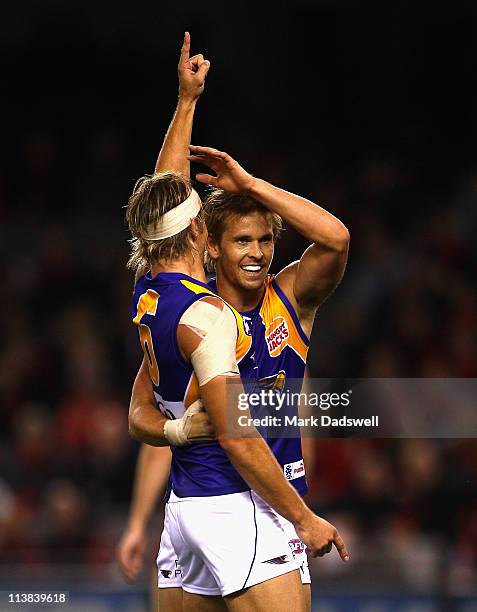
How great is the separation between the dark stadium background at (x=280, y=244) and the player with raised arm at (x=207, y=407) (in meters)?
2.61

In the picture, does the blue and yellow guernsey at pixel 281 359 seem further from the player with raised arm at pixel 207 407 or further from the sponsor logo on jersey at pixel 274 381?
the player with raised arm at pixel 207 407

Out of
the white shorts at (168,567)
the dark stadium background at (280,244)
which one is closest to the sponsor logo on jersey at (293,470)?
the white shorts at (168,567)

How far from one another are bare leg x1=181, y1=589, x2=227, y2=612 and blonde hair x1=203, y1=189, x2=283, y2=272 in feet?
3.64

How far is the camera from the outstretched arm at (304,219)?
3213 mm

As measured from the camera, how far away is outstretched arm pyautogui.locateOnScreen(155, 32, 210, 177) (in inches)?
147

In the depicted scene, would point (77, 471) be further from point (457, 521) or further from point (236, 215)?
point (236, 215)

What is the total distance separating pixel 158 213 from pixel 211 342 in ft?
1.44

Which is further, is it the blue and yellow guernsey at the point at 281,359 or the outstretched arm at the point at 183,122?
the outstretched arm at the point at 183,122

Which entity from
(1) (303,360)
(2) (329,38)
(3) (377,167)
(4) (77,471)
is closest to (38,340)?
(4) (77,471)

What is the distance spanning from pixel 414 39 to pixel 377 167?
1376mm

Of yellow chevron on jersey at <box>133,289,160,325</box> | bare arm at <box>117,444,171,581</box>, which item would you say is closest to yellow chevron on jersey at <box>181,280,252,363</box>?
yellow chevron on jersey at <box>133,289,160,325</box>

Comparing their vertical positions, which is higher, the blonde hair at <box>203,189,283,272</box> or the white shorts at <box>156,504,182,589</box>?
the blonde hair at <box>203,189,283,272</box>

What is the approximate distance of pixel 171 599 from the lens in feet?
11.3

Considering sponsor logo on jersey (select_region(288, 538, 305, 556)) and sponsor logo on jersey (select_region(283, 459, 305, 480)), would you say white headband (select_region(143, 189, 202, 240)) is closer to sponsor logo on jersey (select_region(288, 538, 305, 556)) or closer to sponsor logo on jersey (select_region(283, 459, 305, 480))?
sponsor logo on jersey (select_region(283, 459, 305, 480))
